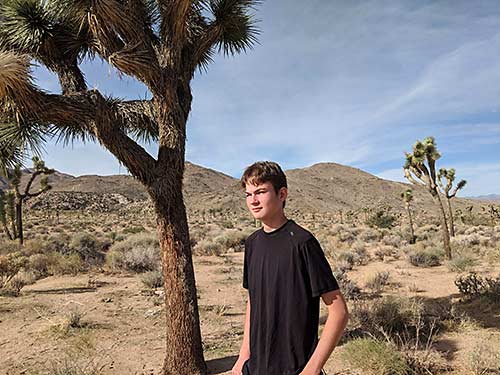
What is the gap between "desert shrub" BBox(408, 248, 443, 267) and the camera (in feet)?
44.0

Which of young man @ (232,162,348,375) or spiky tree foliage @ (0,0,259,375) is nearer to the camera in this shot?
young man @ (232,162,348,375)

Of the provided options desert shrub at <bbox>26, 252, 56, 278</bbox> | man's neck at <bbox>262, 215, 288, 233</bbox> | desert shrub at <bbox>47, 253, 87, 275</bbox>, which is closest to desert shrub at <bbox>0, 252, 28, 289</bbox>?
desert shrub at <bbox>26, 252, 56, 278</bbox>

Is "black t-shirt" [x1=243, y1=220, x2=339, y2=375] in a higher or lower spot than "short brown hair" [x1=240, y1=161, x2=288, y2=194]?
lower

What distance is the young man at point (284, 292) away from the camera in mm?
2042

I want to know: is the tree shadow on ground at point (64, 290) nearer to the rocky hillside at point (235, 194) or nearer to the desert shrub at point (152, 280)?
the desert shrub at point (152, 280)

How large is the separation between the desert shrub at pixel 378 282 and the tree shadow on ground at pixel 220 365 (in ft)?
18.0

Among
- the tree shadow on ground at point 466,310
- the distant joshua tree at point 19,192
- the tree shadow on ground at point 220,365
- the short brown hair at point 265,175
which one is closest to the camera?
the short brown hair at point 265,175

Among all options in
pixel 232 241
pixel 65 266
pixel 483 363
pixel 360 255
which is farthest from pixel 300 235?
pixel 232 241

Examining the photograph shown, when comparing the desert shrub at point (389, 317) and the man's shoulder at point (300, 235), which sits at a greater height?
the man's shoulder at point (300, 235)

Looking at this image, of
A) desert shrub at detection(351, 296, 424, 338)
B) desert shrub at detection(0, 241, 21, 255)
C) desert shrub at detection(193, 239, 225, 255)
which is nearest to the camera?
desert shrub at detection(351, 296, 424, 338)

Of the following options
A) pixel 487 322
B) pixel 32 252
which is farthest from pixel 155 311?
pixel 32 252

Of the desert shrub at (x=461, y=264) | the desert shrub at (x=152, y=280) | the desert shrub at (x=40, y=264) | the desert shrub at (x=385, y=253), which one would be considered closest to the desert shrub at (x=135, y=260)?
the desert shrub at (x=40, y=264)

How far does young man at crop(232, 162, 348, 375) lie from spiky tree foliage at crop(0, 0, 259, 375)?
2.49m

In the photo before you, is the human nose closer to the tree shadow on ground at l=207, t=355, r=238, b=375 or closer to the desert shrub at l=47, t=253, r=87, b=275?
the tree shadow on ground at l=207, t=355, r=238, b=375
